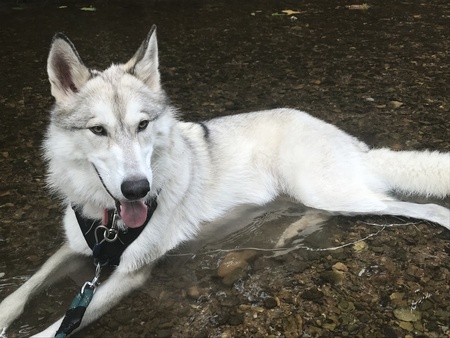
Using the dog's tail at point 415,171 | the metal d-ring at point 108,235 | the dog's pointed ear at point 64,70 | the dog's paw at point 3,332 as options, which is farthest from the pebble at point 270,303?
the dog's pointed ear at point 64,70

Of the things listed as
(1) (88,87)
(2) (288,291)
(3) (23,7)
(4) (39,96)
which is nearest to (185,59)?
(4) (39,96)

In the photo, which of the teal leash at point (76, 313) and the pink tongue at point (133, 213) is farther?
the pink tongue at point (133, 213)

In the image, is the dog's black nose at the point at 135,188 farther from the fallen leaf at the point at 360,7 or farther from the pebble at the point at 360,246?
the fallen leaf at the point at 360,7

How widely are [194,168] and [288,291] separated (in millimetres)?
1387

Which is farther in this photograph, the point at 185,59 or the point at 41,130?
the point at 185,59

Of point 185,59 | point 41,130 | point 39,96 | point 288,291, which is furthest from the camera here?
point 185,59

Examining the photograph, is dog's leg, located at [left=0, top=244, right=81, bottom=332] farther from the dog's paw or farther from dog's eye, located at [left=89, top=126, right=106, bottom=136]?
dog's eye, located at [left=89, top=126, right=106, bottom=136]

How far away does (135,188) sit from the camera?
2711 millimetres

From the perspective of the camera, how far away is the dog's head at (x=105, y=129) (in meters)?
2.84

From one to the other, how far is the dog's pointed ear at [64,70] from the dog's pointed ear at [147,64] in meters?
0.36

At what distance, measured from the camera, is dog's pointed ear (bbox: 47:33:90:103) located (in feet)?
9.74

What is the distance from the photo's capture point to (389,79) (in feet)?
22.6

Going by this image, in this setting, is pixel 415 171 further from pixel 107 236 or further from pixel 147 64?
pixel 107 236

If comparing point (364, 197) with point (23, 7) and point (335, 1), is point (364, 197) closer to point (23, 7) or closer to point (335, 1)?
point (335, 1)
